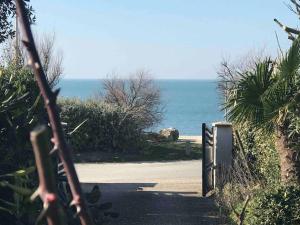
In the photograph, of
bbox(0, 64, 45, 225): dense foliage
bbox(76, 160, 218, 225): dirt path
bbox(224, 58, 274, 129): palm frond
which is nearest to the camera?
bbox(0, 64, 45, 225): dense foliage

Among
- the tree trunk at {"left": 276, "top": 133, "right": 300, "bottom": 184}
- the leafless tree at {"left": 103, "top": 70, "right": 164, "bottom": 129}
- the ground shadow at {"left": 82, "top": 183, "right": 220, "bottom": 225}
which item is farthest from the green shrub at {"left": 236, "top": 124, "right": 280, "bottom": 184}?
the leafless tree at {"left": 103, "top": 70, "right": 164, "bottom": 129}

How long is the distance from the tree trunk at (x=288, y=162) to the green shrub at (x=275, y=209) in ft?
1.97

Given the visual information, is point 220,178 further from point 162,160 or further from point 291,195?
point 162,160

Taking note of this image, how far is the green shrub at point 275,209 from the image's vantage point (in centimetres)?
754

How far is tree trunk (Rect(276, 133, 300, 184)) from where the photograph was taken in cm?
827

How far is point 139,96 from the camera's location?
102 feet

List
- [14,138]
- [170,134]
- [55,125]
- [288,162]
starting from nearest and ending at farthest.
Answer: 1. [55,125]
2. [14,138]
3. [288,162]
4. [170,134]

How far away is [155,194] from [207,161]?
145 centimetres

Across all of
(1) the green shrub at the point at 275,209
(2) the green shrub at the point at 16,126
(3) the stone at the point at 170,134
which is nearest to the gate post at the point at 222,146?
(1) the green shrub at the point at 275,209

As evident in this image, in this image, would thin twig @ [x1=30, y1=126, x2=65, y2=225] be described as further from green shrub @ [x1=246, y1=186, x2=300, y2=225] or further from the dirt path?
the dirt path

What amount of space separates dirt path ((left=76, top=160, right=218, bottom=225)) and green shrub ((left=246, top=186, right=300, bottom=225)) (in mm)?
2082

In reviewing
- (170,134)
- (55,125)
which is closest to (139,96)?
(170,134)

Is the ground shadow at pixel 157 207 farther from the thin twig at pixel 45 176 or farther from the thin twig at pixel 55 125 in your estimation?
the thin twig at pixel 45 176

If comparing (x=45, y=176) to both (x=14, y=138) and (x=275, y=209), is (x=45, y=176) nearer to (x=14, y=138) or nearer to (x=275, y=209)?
(x=14, y=138)
